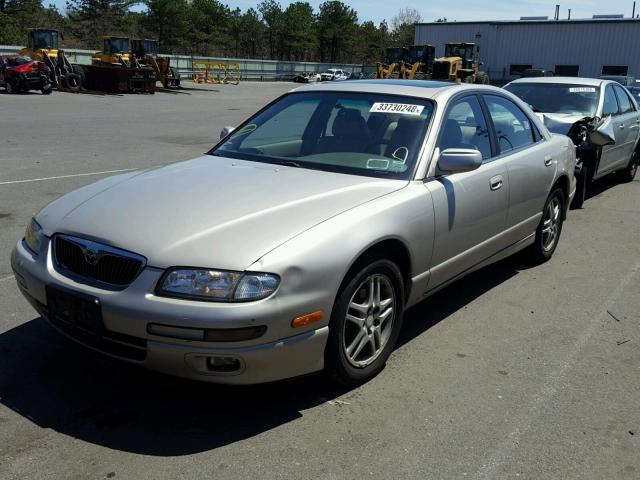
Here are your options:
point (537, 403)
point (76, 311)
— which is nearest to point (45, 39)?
point (76, 311)

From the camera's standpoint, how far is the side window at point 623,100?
978 cm

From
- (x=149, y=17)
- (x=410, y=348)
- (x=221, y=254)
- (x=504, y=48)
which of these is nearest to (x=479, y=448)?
(x=410, y=348)

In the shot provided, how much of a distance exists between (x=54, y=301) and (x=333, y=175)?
1.72 m

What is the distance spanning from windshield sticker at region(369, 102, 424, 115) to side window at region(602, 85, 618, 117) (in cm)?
588

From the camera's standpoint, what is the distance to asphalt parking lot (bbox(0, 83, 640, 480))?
283 cm

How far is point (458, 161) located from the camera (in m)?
3.89

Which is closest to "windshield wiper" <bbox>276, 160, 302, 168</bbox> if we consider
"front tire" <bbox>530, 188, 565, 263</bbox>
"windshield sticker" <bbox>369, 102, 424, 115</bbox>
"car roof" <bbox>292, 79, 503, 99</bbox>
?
"windshield sticker" <bbox>369, 102, 424, 115</bbox>

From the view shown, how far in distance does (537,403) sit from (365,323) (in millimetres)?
1011

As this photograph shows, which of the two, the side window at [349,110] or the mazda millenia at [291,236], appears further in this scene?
the side window at [349,110]

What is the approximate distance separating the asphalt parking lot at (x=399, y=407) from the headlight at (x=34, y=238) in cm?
68

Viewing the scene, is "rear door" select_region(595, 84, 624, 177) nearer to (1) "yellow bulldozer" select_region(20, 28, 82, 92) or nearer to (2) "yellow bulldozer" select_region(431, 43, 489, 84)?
(2) "yellow bulldozer" select_region(431, 43, 489, 84)

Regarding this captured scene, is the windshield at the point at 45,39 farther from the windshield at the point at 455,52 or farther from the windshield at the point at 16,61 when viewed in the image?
the windshield at the point at 455,52

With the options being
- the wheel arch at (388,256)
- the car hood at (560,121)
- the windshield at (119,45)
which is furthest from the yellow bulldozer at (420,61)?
the wheel arch at (388,256)

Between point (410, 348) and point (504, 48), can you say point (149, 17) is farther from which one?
point (410, 348)
